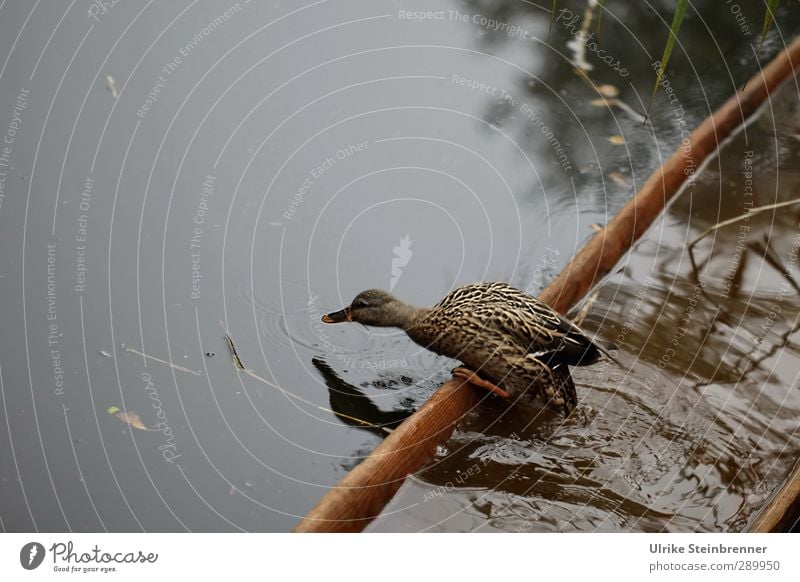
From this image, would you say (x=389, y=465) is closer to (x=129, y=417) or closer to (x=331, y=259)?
(x=129, y=417)

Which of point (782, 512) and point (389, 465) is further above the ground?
point (782, 512)

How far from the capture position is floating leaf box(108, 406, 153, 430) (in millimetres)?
3127

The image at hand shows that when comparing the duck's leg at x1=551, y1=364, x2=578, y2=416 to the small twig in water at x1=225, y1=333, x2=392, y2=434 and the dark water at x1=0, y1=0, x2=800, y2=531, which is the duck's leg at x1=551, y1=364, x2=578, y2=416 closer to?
the dark water at x1=0, y1=0, x2=800, y2=531

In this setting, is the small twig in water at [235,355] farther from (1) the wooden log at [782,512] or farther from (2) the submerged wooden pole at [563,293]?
(1) the wooden log at [782,512]

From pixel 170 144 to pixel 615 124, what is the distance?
2.40m

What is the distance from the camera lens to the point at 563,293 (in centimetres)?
368

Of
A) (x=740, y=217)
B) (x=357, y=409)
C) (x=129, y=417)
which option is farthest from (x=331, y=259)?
(x=740, y=217)

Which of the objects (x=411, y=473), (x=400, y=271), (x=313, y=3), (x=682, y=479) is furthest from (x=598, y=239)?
(x=313, y=3)

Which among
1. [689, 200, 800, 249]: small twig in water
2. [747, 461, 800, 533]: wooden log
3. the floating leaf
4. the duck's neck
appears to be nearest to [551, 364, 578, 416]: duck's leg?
the duck's neck

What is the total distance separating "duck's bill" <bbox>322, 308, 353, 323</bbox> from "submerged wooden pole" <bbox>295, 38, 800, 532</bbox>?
0.52 m

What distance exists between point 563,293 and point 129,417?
166cm

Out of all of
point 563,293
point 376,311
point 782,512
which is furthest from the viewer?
point 563,293

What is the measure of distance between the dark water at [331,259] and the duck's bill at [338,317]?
0.48 ft

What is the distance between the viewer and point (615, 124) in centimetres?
520
